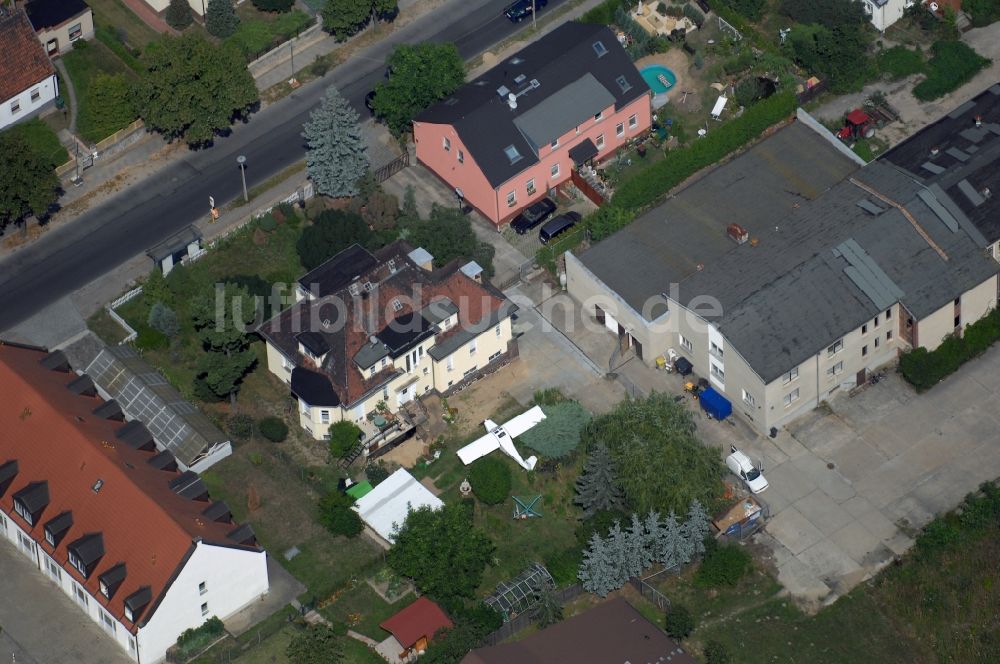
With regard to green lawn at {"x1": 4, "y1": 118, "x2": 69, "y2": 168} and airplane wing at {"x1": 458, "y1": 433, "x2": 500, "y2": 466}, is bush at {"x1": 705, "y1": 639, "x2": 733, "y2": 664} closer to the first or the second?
airplane wing at {"x1": 458, "y1": 433, "x2": 500, "y2": 466}

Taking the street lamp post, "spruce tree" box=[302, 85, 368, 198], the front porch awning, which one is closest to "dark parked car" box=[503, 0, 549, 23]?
the front porch awning

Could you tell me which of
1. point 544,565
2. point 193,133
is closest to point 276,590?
point 544,565

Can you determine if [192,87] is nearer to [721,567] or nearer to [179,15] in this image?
[179,15]

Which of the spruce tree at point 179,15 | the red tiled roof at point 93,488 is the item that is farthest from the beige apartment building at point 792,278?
the spruce tree at point 179,15

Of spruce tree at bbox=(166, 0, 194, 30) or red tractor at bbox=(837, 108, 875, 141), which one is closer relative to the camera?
red tractor at bbox=(837, 108, 875, 141)

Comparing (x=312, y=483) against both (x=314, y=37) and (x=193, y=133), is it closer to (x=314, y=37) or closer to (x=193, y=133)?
(x=193, y=133)
